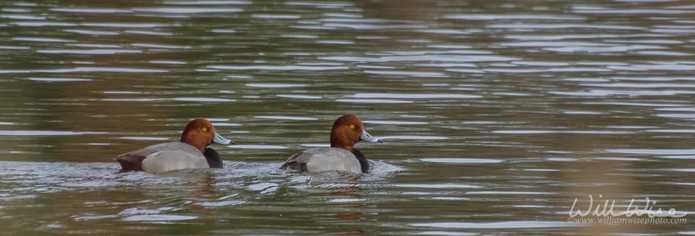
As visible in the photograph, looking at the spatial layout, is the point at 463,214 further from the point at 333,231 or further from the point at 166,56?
the point at 166,56

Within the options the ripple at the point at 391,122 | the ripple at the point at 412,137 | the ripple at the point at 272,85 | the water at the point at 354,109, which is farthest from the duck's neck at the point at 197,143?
the ripple at the point at 272,85

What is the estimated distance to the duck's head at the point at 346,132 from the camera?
1355cm

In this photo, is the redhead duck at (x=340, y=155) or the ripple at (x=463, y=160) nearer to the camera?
the redhead duck at (x=340, y=155)

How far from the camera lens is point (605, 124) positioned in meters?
15.7

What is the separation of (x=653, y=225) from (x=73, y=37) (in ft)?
44.6

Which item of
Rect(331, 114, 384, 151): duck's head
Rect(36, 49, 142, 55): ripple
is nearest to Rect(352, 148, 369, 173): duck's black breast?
Rect(331, 114, 384, 151): duck's head

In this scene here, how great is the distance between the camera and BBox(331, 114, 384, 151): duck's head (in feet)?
44.4

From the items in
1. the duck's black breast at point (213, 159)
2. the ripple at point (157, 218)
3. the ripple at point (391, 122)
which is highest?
the ripple at point (157, 218)

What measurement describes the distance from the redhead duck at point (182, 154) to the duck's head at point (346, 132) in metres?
0.81

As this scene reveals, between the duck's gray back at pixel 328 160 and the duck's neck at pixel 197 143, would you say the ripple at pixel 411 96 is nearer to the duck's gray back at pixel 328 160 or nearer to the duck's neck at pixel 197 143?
the duck's neck at pixel 197 143

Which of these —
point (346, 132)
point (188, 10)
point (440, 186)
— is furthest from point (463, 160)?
point (188, 10)

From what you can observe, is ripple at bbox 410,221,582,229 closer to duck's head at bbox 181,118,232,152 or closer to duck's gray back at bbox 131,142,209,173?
duck's gray back at bbox 131,142,209,173

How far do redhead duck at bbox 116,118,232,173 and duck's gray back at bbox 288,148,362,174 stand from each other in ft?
2.33

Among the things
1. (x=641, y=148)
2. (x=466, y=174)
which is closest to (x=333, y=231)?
(x=466, y=174)
